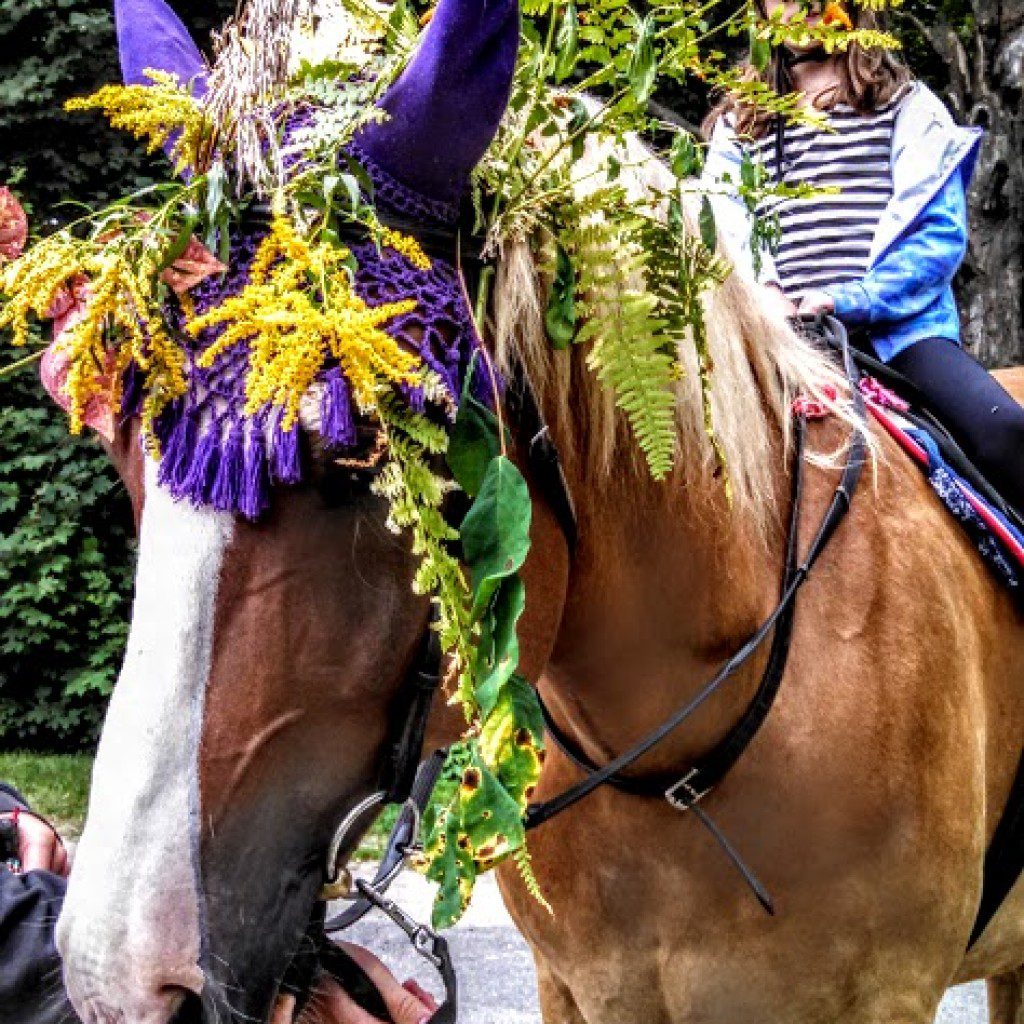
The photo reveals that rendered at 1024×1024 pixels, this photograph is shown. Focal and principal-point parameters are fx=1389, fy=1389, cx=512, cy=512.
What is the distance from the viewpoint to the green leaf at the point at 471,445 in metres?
1.59

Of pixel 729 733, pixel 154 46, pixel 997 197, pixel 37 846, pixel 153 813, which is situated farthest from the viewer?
pixel 997 197

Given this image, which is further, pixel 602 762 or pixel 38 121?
Answer: pixel 38 121

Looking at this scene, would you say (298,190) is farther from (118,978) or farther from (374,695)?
(118,978)

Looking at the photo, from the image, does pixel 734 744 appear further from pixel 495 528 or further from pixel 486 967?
pixel 486 967

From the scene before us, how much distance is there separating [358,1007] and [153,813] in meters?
0.42

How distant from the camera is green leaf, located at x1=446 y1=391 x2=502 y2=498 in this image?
159 centimetres

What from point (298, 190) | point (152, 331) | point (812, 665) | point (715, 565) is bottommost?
point (812, 665)

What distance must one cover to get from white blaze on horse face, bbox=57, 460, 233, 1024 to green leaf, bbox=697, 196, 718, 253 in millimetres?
697

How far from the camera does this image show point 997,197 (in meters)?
7.06

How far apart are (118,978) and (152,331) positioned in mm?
681

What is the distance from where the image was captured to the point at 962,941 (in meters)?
2.24

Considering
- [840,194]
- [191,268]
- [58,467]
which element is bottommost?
[58,467]

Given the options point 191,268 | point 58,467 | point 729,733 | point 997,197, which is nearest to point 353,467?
point 191,268

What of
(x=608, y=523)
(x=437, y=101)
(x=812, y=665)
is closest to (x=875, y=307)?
(x=812, y=665)
